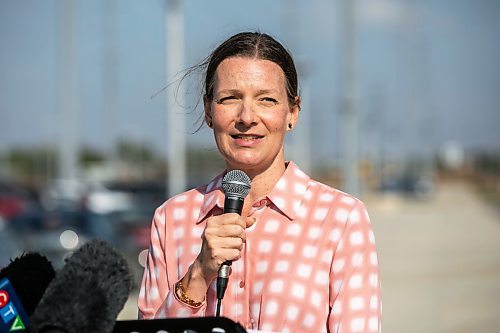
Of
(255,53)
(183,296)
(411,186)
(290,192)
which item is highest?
(255,53)

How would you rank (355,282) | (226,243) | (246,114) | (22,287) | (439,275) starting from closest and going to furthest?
(22,287), (226,243), (355,282), (246,114), (439,275)

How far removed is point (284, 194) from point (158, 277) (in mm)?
399

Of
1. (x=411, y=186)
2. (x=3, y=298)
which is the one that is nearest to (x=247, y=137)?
(x=3, y=298)

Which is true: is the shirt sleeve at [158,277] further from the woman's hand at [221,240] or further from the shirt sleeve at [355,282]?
the shirt sleeve at [355,282]

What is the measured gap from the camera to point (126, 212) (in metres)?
18.7

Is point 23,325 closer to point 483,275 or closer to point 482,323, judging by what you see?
point 482,323

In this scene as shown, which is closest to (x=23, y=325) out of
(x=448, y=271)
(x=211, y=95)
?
(x=211, y=95)

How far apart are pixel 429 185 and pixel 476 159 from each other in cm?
2654

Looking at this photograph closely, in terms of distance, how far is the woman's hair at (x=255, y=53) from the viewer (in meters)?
2.58

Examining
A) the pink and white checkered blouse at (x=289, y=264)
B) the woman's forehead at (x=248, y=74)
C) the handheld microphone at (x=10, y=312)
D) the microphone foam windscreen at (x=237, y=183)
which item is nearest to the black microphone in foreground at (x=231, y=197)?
the microphone foam windscreen at (x=237, y=183)

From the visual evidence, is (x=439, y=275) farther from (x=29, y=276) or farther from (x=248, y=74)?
(x=29, y=276)

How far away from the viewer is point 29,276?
1942 mm

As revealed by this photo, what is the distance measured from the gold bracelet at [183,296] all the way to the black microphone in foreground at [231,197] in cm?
7

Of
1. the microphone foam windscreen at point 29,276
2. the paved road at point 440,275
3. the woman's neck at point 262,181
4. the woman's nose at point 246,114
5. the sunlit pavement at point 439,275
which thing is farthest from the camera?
the paved road at point 440,275
